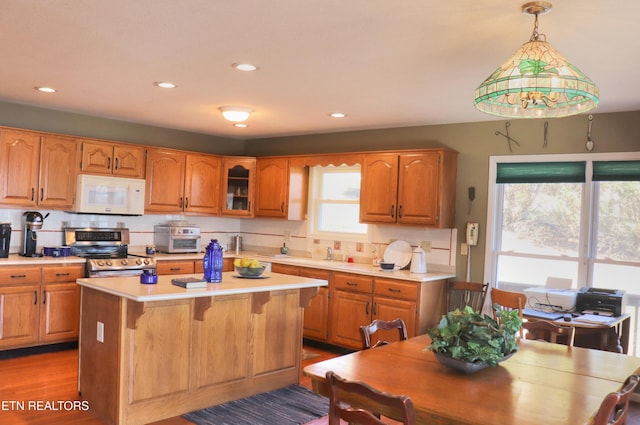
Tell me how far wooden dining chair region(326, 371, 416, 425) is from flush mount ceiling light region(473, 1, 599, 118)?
1.42 m

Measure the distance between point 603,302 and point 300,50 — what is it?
293cm

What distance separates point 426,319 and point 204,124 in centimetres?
328

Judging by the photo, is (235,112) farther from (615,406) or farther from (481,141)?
(615,406)

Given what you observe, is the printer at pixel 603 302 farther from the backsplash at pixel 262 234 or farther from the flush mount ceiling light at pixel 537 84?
the flush mount ceiling light at pixel 537 84

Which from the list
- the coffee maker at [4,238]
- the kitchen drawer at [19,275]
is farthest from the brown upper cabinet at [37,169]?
the kitchen drawer at [19,275]

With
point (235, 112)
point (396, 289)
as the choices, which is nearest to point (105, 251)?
point (235, 112)

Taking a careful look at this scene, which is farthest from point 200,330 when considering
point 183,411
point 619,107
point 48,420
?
point 619,107

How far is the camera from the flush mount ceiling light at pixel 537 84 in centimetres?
234

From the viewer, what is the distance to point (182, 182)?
21.1ft

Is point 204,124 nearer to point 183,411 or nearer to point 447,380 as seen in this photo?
point 183,411

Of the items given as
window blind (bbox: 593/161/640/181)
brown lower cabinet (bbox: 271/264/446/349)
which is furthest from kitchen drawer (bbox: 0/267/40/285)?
window blind (bbox: 593/161/640/181)

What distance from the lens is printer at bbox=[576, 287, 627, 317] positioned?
407 cm

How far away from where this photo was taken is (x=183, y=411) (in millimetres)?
3756

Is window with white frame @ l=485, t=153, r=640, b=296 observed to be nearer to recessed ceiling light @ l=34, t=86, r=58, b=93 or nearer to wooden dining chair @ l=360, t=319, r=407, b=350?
wooden dining chair @ l=360, t=319, r=407, b=350
